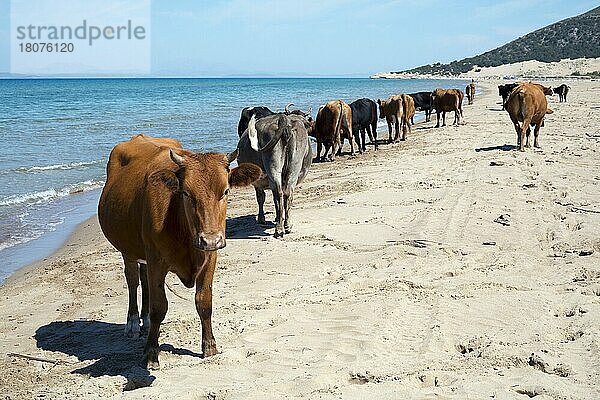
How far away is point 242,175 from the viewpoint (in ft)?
16.5

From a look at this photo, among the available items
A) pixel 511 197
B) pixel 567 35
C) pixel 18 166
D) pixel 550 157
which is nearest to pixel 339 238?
pixel 511 197

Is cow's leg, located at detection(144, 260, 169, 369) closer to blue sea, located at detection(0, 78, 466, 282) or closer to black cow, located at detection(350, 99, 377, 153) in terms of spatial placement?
blue sea, located at detection(0, 78, 466, 282)

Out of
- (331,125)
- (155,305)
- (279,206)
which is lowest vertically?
(155,305)

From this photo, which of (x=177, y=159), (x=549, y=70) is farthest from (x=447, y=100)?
(x=549, y=70)

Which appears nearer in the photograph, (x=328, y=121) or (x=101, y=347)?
(x=101, y=347)

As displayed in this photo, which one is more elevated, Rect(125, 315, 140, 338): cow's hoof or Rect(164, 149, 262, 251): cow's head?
Rect(164, 149, 262, 251): cow's head

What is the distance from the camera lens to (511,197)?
36.5ft

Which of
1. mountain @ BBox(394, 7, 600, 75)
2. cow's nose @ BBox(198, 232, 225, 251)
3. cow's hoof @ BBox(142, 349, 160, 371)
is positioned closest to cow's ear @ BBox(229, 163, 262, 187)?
cow's nose @ BBox(198, 232, 225, 251)

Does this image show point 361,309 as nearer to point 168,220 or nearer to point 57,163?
point 168,220

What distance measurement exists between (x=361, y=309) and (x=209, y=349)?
1571 mm

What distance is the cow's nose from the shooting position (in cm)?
439

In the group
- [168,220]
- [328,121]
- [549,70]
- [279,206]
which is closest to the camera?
[168,220]

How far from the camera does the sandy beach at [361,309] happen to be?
484 centimetres

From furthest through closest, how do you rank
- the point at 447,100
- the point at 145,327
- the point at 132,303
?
the point at 447,100 → the point at 132,303 → the point at 145,327
